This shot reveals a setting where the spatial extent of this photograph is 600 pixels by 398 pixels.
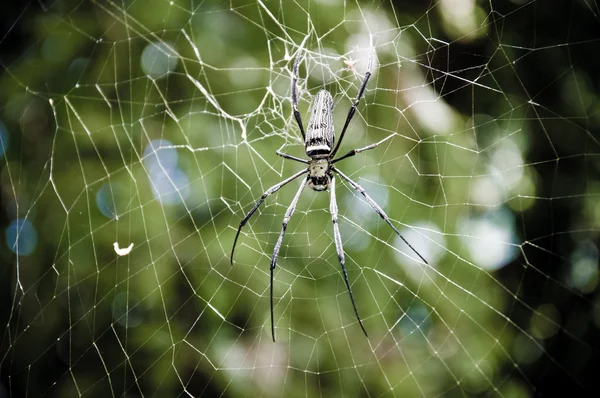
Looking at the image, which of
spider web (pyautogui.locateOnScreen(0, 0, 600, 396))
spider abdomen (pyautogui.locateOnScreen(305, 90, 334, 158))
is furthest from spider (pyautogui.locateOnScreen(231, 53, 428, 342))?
spider web (pyautogui.locateOnScreen(0, 0, 600, 396))

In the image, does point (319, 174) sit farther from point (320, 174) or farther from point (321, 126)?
point (321, 126)

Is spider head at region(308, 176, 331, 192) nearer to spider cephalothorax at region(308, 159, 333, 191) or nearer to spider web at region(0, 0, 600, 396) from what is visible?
spider cephalothorax at region(308, 159, 333, 191)

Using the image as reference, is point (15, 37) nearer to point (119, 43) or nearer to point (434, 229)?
point (119, 43)

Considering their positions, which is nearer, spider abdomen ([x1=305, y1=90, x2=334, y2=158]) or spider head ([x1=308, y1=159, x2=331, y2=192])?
spider abdomen ([x1=305, y1=90, x2=334, y2=158])

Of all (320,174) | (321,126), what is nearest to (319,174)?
(320,174)

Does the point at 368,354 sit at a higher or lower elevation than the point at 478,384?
higher

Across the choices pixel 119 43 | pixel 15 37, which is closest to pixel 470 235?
pixel 119 43

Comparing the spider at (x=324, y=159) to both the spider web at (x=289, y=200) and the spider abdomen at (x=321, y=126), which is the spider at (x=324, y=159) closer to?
the spider abdomen at (x=321, y=126)
